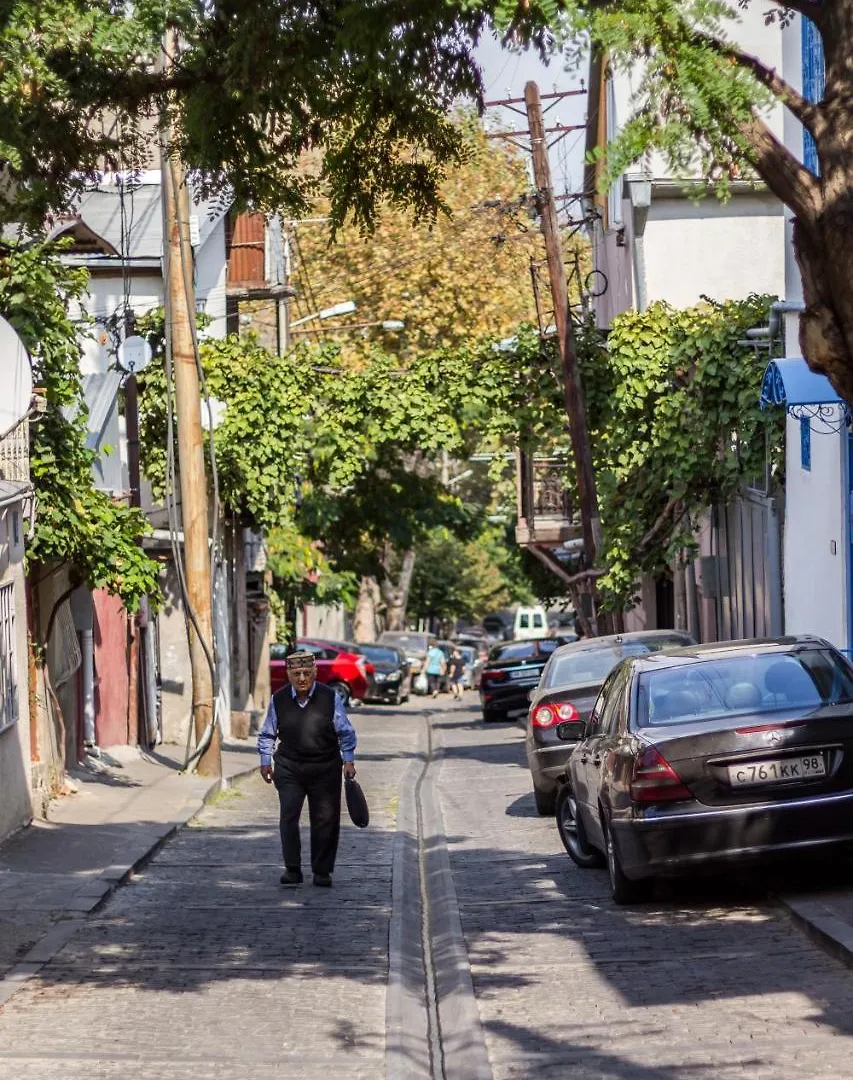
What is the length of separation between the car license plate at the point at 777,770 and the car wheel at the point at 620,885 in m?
1.03

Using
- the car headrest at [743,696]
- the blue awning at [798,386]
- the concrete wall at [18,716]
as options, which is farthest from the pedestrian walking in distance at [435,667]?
the car headrest at [743,696]

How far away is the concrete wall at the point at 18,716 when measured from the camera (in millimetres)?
15539

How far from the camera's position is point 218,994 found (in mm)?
8906

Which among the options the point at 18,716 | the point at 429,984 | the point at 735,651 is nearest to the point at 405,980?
the point at 429,984

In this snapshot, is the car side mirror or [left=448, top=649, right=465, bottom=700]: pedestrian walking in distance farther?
[left=448, top=649, right=465, bottom=700]: pedestrian walking in distance

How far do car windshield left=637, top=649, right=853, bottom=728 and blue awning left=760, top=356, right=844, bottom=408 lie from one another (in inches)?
175

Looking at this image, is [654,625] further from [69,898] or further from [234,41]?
[234,41]

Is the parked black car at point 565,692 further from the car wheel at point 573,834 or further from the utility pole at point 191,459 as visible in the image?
the utility pole at point 191,459

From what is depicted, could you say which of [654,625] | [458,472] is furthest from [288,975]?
[458,472]

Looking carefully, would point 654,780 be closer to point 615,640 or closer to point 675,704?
point 675,704

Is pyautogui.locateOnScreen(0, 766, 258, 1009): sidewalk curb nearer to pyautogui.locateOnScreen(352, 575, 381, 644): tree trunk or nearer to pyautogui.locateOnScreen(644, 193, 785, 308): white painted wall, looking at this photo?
pyautogui.locateOnScreen(644, 193, 785, 308): white painted wall

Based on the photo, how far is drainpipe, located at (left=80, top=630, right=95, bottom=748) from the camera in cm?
2320

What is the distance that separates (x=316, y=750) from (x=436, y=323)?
1287 inches

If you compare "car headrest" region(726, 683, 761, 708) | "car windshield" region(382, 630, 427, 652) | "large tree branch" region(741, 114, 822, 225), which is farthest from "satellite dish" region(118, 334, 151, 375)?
"car windshield" region(382, 630, 427, 652)
